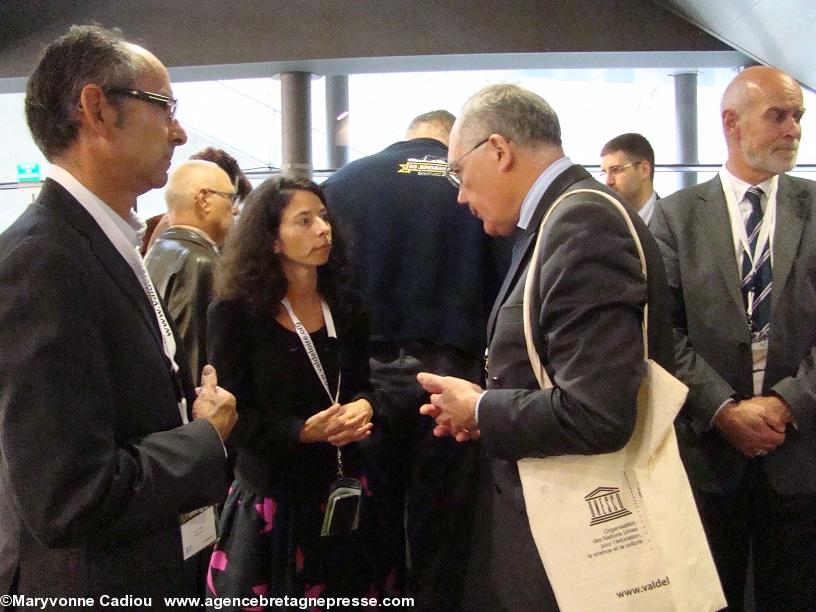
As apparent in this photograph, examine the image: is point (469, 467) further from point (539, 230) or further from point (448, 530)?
point (539, 230)

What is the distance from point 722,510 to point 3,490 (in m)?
1.92

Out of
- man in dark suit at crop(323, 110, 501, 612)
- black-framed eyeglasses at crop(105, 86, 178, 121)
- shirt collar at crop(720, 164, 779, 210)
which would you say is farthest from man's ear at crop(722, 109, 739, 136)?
black-framed eyeglasses at crop(105, 86, 178, 121)

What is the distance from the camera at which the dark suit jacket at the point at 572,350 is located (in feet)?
4.40

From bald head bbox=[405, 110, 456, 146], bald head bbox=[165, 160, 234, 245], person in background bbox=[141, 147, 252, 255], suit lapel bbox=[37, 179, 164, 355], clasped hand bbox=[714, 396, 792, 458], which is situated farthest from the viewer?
person in background bbox=[141, 147, 252, 255]

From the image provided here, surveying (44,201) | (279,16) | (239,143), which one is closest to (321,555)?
(44,201)

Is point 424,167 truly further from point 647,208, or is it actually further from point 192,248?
point 647,208

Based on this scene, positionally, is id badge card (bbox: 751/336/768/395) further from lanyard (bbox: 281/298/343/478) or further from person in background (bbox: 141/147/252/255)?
person in background (bbox: 141/147/252/255)

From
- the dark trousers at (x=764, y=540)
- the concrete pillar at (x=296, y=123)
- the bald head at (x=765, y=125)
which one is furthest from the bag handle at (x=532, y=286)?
the concrete pillar at (x=296, y=123)

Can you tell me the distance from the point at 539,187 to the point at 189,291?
1721 millimetres

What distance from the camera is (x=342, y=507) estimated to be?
216cm

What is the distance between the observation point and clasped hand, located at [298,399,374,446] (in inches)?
83.1

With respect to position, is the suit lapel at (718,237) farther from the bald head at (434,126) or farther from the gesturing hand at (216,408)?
the gesturing hand at (216,408)

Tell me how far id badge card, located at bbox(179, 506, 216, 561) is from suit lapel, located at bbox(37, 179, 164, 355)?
38 centimetres

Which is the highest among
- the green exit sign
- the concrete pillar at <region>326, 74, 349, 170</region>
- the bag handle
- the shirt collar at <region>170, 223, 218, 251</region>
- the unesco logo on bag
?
the concrete pillar at <region>326, 74, 349, 170</region>
